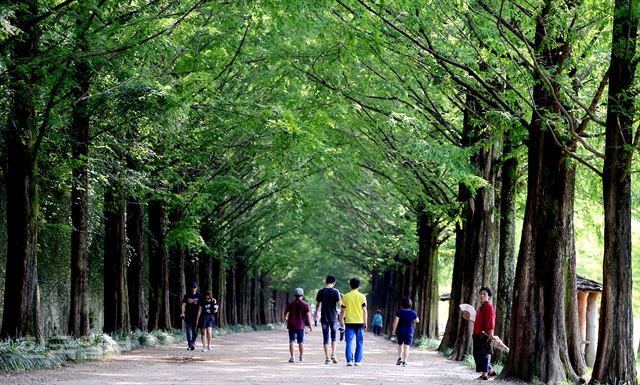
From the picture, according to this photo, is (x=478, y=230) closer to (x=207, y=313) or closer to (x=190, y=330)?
(x=207, y=313)

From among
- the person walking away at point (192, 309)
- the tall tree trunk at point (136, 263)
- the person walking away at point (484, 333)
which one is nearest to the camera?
the person walking away at point (484, 333)

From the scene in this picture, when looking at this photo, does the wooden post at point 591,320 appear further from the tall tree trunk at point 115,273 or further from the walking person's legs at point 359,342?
the tall tree trunk at point 115,273

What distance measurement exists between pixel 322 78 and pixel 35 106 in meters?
6.95

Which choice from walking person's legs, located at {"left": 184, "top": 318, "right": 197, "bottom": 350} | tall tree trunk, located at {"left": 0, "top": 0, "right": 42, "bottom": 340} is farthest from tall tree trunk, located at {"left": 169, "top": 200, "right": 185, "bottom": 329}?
tall tree trunk, located at {"left": 0, "top": 0, "right": 42, "bottom": 340}

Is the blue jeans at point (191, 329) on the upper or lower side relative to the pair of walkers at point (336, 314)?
lower

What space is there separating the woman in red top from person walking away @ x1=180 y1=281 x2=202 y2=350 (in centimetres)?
886

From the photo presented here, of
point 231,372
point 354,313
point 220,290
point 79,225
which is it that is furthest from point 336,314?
point 220,290

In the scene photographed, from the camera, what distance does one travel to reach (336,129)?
78.1ft

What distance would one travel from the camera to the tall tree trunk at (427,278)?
3334 cm

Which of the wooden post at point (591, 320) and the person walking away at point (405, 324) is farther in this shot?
the wooden post at point (591, 320)

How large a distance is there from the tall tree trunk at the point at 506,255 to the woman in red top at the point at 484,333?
3650 mm

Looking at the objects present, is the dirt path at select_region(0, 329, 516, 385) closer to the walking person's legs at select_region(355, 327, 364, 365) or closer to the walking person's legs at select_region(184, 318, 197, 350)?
the walking person's legs at select_region(355, 327, 364, 365)

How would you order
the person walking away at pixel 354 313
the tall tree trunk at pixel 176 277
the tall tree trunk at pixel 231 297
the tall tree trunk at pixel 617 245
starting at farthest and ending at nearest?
the tall tree trunk at pixel 231 297
the tall tree trunk at pixel 176 277
the person walking away at pixel 354 313
the tall tree trunk at pixel 617 245

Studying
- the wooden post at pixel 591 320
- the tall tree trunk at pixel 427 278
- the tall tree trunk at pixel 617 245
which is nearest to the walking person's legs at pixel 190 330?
the tall tree trunk at pixel 617 245
